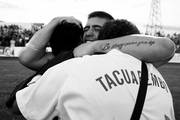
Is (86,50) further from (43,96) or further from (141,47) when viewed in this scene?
(43,96)

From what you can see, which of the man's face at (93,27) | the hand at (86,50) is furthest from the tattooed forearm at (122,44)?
the man's face at (93,27)

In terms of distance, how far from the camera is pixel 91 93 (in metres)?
1.99

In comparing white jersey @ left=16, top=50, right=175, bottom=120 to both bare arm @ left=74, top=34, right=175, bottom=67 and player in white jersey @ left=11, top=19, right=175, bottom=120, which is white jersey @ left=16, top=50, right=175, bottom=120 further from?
bare arm @ left=74, top=34, right=175, bottom=67

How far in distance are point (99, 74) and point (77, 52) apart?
0.57m

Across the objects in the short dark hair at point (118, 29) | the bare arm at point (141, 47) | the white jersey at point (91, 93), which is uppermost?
the short dark hair at point (118, 29)

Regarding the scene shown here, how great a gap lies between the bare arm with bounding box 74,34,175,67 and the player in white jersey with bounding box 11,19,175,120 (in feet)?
0.59

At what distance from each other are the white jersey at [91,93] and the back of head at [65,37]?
105 cm

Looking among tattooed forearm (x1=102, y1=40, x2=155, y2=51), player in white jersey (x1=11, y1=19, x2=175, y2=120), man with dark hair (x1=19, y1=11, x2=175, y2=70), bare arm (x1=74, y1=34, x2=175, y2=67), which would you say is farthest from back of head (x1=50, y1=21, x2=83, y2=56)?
player in white jersey (x1=11, y1=19, x2=175, y2=120)

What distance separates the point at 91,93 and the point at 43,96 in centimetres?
29

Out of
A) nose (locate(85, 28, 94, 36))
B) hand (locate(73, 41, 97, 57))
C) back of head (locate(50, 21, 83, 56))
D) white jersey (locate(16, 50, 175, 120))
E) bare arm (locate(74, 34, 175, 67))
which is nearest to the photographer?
white jersey (locate(16, 50, 175, 120))

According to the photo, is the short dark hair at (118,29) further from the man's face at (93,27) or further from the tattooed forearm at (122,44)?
the man's face at (93,27)

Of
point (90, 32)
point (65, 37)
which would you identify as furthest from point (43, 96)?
point (90, 32)

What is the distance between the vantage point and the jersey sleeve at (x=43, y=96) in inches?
80.5

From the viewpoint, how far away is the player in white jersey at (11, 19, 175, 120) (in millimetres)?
2004
